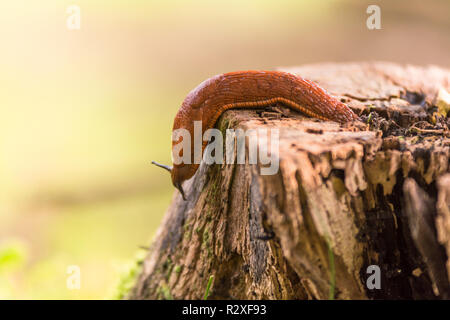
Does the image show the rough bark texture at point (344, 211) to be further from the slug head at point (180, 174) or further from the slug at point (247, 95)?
the slug head at point (180, 174)

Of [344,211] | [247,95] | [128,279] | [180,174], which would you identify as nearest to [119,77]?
[128,279]

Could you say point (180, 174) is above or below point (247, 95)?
below

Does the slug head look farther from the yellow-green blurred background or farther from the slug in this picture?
the yellow-green blurred background

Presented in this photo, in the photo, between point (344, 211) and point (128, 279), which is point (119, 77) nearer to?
point (128, 279)

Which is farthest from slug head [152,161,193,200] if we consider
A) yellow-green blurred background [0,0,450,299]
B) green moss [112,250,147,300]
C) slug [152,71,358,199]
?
yellow-green blurred background [0,0,450,299]

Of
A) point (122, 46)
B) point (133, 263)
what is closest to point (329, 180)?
point (133, 263)
